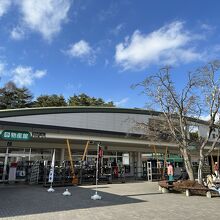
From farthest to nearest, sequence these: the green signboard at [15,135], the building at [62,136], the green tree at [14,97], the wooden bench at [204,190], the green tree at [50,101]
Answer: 1. the green tree at [14,97]
2. the green tree at [50,101]
3. the building at [62,136]
4. the green signboard at [15,135]
5. the wooden bench at [204,190]

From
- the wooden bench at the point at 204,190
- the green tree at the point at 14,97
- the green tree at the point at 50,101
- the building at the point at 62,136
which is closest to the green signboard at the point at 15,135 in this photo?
the building at the point at 62,136

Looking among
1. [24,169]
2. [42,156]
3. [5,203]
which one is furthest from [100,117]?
[5,203]

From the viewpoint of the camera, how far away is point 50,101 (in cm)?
5128

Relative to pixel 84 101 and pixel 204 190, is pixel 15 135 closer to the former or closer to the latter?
pixel 204 190

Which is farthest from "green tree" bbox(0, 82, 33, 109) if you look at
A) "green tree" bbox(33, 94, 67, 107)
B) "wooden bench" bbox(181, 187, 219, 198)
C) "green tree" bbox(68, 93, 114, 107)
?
"wooden bench" bbox(181, 187, 219, 198)

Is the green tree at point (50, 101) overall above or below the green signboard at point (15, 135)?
above

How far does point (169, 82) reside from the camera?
Answer: 16688 millimetres

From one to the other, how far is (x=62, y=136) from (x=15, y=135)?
312 cm

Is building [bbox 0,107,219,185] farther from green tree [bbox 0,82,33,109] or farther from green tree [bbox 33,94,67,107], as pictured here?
green tree [bbox 0,82,33,109]

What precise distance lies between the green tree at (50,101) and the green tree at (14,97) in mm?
1955

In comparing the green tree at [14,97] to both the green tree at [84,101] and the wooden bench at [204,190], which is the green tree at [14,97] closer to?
the green tree at [84,101]

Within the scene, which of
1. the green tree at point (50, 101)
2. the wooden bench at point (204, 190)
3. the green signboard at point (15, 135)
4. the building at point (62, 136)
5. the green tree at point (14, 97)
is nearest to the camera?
the wooden bench at point (204, 190)

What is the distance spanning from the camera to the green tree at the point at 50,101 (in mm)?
51125

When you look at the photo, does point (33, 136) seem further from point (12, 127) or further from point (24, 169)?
point (24, 169)
